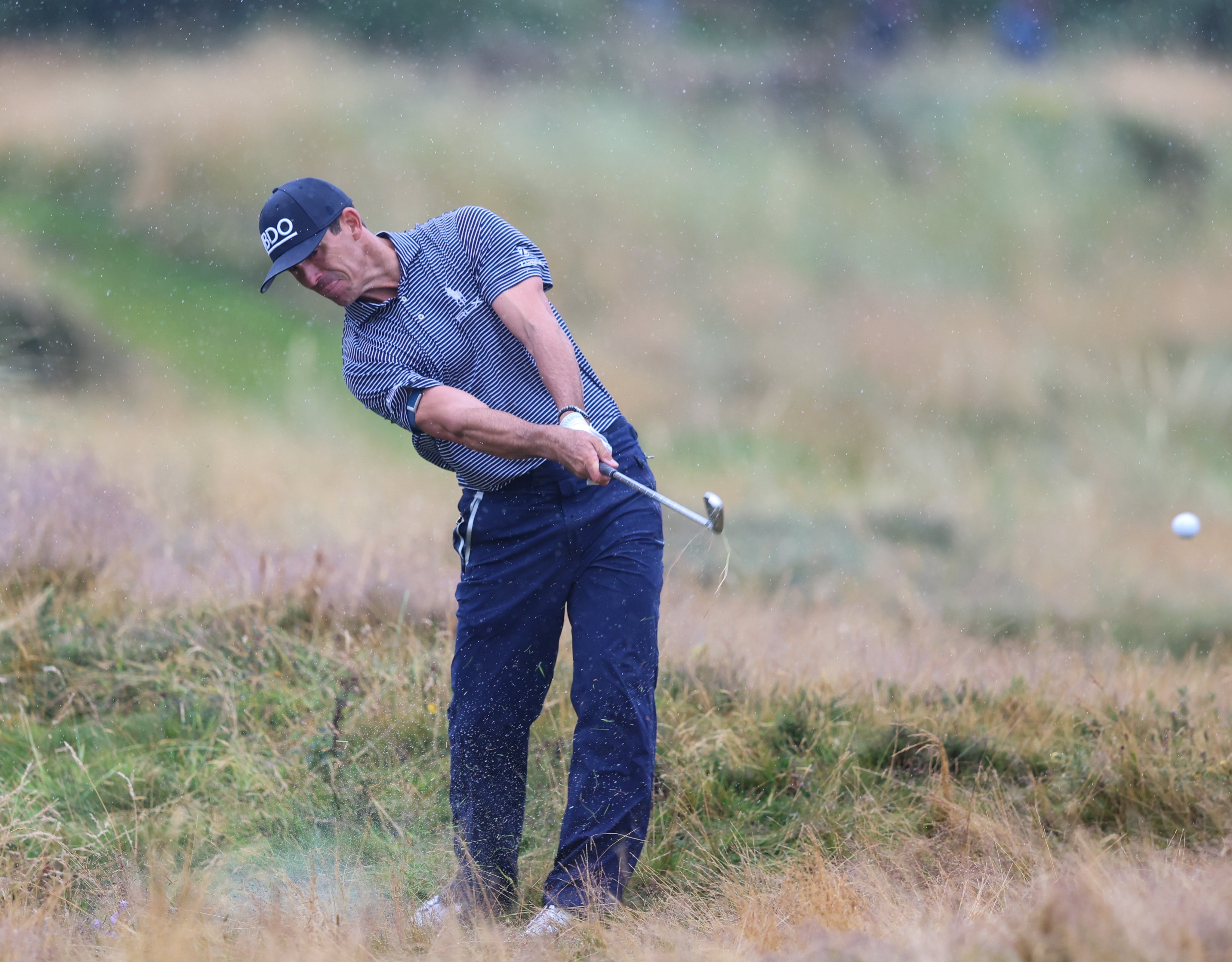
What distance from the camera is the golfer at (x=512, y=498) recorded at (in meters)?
3.63

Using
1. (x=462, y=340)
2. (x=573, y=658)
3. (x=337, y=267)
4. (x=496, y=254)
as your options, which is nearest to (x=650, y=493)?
(x=573, y=658)

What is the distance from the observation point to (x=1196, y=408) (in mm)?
11906

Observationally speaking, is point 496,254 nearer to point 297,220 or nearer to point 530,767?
point 297,220

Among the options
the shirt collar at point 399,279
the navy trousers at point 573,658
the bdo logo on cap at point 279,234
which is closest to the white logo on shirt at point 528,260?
the shirt collar at point 399,279

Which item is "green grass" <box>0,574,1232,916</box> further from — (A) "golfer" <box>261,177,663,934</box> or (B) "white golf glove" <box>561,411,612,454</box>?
(B) "white golf glove" <box>561,411,612,454</box>

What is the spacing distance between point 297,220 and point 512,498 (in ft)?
3.21

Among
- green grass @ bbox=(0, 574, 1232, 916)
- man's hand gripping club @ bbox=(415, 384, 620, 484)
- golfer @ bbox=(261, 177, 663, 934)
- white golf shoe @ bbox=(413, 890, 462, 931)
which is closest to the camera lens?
man's hand gripping club @ bbox=(415, 384, 620, 484)

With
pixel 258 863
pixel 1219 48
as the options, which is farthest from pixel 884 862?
pixel 1219 48

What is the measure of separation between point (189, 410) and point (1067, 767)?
339 inches

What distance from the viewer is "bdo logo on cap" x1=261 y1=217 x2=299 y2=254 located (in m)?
3.64

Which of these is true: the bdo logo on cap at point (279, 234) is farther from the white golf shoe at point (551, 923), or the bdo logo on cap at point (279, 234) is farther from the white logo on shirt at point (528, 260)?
the white golf shoe at point (551, 923)

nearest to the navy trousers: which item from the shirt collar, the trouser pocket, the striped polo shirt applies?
the trouser pocket

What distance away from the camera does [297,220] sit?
3.64 meters

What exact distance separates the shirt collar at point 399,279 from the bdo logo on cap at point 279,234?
27 cm
